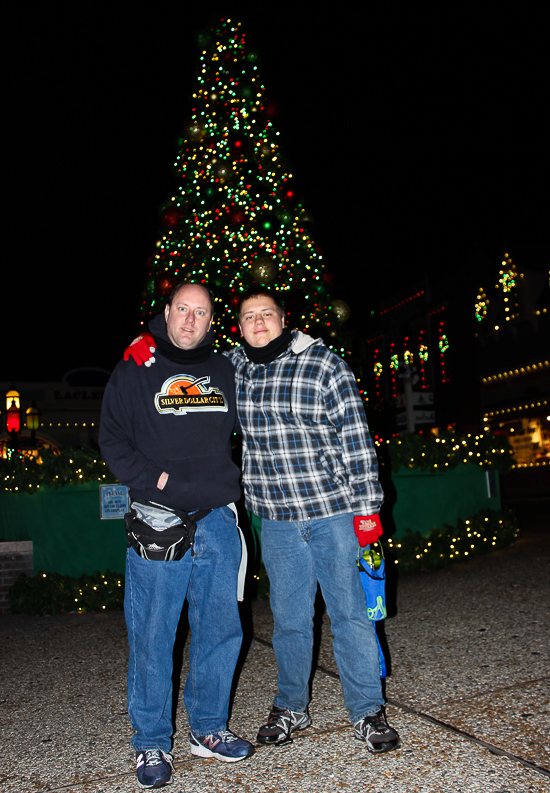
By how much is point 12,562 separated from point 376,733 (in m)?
4.48

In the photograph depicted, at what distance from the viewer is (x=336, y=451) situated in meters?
2.89

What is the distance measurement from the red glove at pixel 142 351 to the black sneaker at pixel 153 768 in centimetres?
158

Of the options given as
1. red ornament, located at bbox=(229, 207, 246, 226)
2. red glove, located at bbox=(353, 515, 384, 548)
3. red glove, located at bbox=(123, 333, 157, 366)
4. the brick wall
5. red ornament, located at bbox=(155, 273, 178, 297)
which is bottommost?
the brick wall

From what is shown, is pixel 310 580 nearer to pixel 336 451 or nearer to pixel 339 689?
pixel 336 451

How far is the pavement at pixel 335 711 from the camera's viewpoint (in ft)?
8.11

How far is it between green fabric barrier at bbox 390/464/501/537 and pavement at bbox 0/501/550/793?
1678 mm

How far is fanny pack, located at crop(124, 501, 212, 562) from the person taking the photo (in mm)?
2619

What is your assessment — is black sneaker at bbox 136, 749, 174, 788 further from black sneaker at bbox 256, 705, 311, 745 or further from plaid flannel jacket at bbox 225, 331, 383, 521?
plaid flannel jacket at bbox 225, 331, 383, 521

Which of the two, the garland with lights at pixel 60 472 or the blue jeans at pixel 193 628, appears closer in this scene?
the blue jeans at pixel 193 628

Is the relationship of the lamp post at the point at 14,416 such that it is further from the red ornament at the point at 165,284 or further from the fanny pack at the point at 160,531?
the fanny pack at the point at 160,531

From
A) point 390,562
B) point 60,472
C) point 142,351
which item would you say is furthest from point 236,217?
point 142,351

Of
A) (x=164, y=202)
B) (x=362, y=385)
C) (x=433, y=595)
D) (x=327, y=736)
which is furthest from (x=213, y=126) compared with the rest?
(x=327, y=736)

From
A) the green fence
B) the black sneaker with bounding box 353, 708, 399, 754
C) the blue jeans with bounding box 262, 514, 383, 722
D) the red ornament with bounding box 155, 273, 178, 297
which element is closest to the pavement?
the black sneaker with bounding box 353, 708, 399, 754

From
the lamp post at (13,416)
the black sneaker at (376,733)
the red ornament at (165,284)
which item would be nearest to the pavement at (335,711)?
the black sneaker at (376,733)
